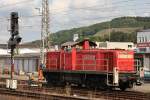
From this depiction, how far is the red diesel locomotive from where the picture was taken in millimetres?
29094

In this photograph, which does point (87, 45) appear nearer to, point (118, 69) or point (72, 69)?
point (72, 69)

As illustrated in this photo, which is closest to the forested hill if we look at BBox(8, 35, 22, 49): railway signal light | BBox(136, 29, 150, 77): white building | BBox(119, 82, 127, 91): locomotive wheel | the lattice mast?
BBox(136, 29, 150, 77): white building

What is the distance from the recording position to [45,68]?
35438mm

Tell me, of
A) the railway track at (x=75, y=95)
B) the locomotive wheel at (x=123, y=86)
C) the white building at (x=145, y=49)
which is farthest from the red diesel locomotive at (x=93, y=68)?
the white building at (x=145, y=49)

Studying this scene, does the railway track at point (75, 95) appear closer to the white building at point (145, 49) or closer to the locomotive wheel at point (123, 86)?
the locomotive wheel at point (123, 86)

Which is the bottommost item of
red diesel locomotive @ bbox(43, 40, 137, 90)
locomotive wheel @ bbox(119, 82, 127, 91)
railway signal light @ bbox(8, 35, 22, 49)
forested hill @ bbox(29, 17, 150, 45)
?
locomotive wheel @ bbox(119, 82, 127, 91)

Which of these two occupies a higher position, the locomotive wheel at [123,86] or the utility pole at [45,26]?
the utility pole at [45,26]

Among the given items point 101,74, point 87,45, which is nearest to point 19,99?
point 101,74

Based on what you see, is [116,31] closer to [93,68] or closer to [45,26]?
[45,26]

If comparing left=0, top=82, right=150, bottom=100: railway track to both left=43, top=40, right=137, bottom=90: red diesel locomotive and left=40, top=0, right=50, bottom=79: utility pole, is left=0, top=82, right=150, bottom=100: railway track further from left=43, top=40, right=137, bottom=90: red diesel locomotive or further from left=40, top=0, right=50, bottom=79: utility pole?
Answer: left=40, top=0, right=50, bottom=79: utility pole

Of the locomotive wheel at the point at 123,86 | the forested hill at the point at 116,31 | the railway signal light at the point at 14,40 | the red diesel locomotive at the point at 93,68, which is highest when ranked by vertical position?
the forested hill at the point at 116,31

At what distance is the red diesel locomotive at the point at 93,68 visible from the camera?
2909 centimetres

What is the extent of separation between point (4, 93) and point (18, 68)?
156 ft

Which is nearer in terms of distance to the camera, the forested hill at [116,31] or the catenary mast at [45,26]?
the catenary mast at [45,26]
